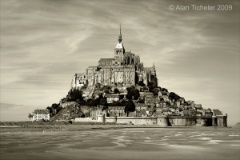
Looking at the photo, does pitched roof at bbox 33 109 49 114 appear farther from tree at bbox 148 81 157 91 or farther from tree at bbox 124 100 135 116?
tree at bbox 148 81 157 91

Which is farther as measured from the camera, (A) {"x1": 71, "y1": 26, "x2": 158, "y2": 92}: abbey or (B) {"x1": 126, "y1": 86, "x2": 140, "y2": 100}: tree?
(A) {"x1": 71, "y1": 26, "x2": 158, "y2": 92}: abbey


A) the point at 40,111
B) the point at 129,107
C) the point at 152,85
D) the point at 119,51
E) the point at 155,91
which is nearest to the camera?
the point at 129,107

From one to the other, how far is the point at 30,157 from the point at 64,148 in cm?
437

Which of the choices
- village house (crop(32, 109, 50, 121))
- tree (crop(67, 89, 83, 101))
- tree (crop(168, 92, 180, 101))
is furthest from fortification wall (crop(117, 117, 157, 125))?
village house (crop(32, 109, 50, 121))

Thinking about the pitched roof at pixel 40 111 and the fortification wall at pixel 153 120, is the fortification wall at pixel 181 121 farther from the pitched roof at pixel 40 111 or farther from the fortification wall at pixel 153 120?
the pitched roof at pixel 40 111

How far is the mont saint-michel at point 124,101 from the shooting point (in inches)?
2972

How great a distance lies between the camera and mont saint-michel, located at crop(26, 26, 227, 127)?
75.5 metres

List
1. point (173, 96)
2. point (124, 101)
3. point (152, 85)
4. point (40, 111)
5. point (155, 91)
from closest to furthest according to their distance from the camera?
1. point (124, 101)
2. point (40, 111)
3. point (155, 91)
4. point (173, 96)
5. point (152, 85)

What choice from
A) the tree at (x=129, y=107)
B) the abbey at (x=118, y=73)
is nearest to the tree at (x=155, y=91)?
the abbey at (x=118, y=73)

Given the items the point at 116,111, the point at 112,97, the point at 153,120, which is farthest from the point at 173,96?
the point at 116,111

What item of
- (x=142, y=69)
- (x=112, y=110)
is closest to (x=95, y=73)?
(x=142, y=69)

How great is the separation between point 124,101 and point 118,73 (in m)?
15.6

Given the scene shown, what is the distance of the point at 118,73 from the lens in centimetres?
9562

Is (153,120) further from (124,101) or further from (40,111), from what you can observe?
(40,111)
